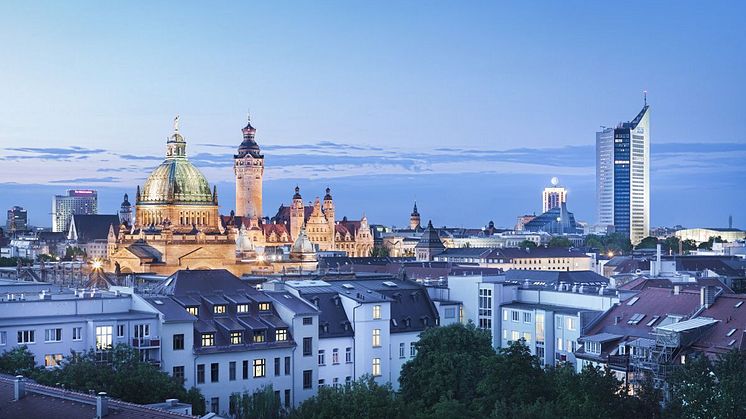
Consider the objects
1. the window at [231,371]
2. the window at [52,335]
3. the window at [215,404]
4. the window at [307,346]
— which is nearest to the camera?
the window at [52,335]

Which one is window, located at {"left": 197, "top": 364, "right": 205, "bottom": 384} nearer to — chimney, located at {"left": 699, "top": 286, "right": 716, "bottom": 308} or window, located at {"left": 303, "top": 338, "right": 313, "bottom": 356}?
window, located at {"left": 303, "top": 338, "right": 313, "bottom": 356}

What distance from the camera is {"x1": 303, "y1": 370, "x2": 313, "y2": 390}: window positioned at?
3295 inches

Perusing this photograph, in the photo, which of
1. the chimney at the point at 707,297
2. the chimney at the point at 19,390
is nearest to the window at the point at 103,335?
the chimney at the point at 19,390

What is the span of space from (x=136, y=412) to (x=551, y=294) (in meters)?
53.5

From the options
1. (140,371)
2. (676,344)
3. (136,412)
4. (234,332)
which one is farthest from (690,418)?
(234,332)

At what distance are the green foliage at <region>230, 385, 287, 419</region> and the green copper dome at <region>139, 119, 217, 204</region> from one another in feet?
372

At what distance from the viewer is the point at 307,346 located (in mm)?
84500

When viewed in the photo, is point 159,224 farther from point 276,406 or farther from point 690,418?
point 690,418

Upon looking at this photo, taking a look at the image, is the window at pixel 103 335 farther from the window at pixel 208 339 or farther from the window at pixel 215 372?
the window at pixel 215 372

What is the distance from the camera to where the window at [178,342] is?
7808 centimetres

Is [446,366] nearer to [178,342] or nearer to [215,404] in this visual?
[215,404]

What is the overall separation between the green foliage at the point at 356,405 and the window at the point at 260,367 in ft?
54.6

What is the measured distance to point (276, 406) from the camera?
71.1 m

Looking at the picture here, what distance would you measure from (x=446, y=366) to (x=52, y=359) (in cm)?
2453
